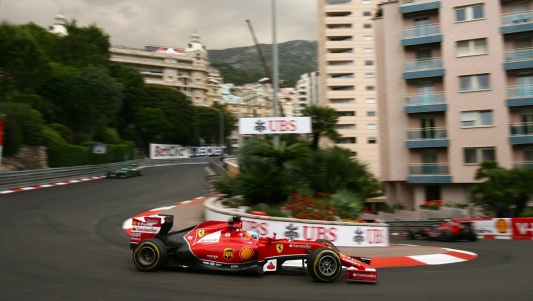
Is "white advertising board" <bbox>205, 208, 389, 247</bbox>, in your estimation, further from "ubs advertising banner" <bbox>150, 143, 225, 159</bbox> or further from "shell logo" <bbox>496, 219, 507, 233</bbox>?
"ubs advertising banner" <bbox>150, 143, 225, 159</bbox>

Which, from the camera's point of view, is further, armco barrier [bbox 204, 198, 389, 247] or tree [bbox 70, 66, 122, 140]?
tree [bbox 70, 66, 122, 140]

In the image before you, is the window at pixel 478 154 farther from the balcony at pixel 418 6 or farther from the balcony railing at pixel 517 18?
the balcony at pixel 418 6

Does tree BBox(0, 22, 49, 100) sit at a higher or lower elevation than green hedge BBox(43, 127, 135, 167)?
higher

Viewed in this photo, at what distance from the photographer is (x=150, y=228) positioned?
886cm

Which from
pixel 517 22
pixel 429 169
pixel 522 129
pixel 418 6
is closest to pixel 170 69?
pixel 418 6

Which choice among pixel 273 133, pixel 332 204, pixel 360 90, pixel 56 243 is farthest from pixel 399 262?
pixel 360 90

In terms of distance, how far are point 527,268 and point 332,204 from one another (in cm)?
627

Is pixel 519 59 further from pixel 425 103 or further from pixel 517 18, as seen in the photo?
pixel 425 103

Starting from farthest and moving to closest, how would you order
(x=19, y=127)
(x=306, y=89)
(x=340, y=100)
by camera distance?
(x=306, y=89), (x=340, y=100), (x=19, y=127)

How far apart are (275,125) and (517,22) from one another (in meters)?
24.8

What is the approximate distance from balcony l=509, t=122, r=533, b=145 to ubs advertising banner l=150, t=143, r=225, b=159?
4270cm

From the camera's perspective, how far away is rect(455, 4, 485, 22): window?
105 feet

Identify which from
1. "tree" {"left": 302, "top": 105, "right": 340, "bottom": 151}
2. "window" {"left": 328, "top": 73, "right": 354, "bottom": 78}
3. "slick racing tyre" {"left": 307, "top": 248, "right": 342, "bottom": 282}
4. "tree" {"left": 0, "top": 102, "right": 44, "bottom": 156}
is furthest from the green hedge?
"window" {"left": 328, "top": 73, "right": 354, "bottom": 78}

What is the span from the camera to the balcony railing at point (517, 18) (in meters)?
30.8
